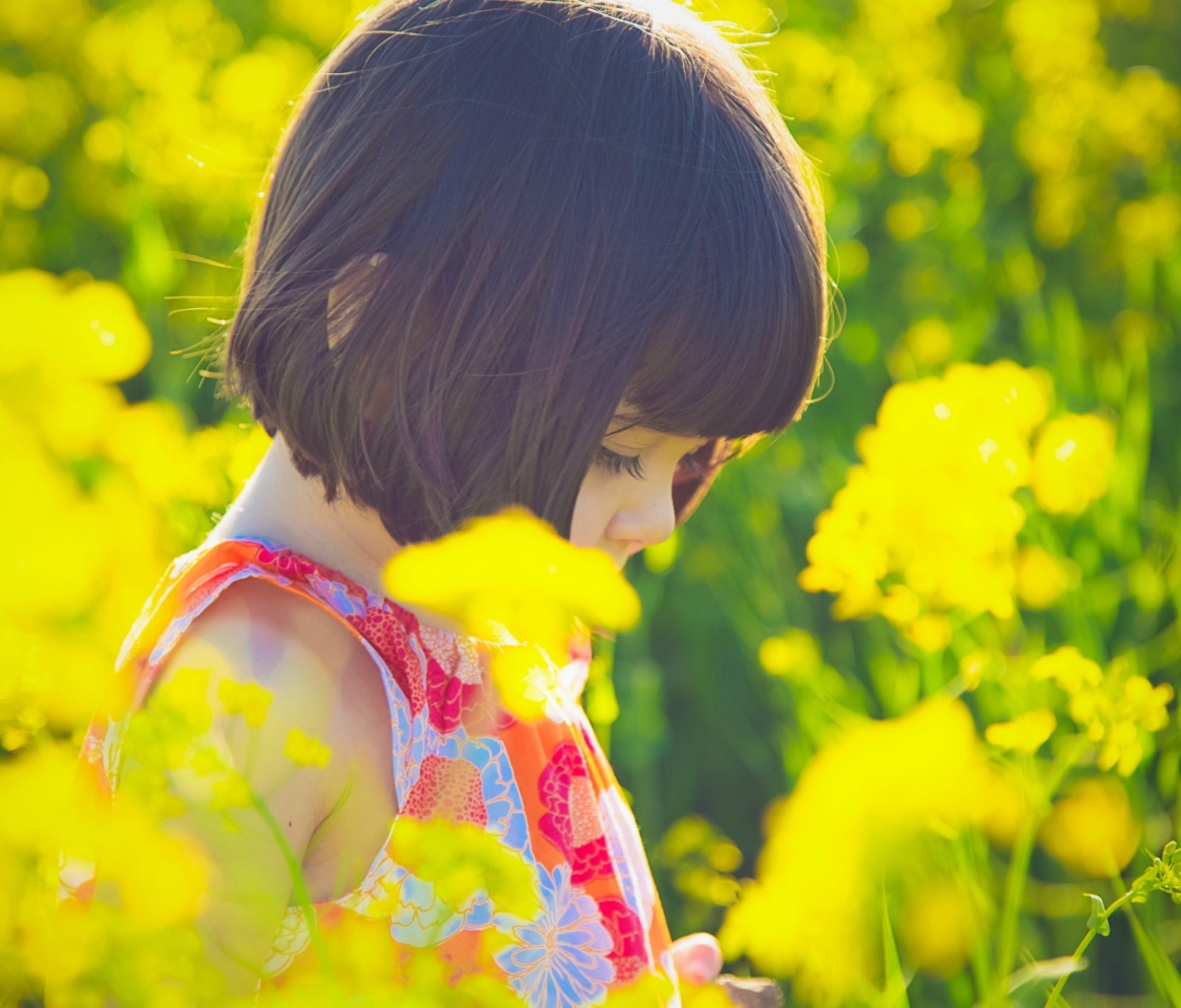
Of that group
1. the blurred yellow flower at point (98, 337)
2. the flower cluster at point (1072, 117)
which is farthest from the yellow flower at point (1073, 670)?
the flower cluster at point (1072, 117)

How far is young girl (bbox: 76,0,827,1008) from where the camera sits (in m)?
0.73

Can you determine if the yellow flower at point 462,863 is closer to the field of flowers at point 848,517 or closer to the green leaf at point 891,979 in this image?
the field of flowers at point 848,517

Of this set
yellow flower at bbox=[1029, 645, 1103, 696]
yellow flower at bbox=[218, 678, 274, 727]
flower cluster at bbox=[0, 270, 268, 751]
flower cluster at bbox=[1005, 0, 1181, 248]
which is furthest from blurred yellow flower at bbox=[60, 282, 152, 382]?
flower cluster at bbox=[1005, 0, 1181, 248]

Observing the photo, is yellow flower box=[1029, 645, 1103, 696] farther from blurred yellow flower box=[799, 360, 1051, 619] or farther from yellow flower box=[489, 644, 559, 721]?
yellow flower box=[489, 644, 559, 721]

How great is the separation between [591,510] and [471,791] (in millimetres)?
236

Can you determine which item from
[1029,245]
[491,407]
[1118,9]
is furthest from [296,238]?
[1118,9]

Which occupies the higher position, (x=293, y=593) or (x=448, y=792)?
(x=293, y=593)

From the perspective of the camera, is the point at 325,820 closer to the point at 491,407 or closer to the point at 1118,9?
the point at 491,407

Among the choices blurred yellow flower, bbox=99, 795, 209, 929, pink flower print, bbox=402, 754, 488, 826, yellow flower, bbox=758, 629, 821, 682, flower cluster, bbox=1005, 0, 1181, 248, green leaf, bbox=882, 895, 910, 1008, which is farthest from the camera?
flower cluster, bbox=1005, 0, 1181, 248

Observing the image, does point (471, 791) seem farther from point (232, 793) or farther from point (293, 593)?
point (232, 793)

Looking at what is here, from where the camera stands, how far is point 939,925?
1.01 metres

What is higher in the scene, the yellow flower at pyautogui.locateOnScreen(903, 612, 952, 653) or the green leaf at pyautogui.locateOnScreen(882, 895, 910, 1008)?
the yellow flower at pyautogui.locateOnScreen(903, 612, 952, 653)

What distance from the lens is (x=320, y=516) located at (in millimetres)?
820

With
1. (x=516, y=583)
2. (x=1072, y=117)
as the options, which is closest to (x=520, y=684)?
(x=516, y=583)
